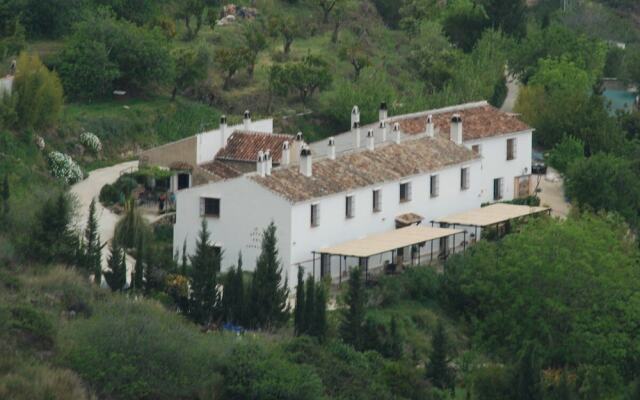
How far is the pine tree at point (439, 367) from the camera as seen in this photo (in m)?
60.4

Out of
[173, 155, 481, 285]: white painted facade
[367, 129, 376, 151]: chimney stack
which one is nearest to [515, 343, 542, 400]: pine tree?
[173, 155, 481, 285]: white painted facade

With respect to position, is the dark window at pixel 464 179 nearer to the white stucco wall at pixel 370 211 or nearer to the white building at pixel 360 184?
the white building at pixel 360 184

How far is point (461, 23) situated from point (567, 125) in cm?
1730

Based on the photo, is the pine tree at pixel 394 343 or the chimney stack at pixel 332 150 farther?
the chimney stack at pixel 332 150

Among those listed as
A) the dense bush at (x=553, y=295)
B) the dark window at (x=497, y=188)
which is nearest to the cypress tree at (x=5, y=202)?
the dense bush at (x=553, y=295)

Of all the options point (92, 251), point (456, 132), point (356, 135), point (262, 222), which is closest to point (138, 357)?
point (92, 251)

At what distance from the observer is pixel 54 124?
75.1m

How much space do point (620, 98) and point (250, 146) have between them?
37.4m

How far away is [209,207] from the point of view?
6862cm

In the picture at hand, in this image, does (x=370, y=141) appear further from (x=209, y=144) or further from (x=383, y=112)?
(x=209, y=144)

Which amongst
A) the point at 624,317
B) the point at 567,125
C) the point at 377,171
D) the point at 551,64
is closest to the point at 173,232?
the point at 377,171

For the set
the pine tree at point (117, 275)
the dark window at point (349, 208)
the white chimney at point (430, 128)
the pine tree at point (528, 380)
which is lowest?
the pine tree at point (528, 380)

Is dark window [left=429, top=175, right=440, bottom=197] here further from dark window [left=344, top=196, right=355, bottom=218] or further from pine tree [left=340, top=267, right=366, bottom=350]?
pine tree [left=340, top=267, right=366, bottom=350]

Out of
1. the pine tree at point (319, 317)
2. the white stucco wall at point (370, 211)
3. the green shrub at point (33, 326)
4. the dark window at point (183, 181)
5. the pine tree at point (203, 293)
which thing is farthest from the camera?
the dark window at point (183, 181)
